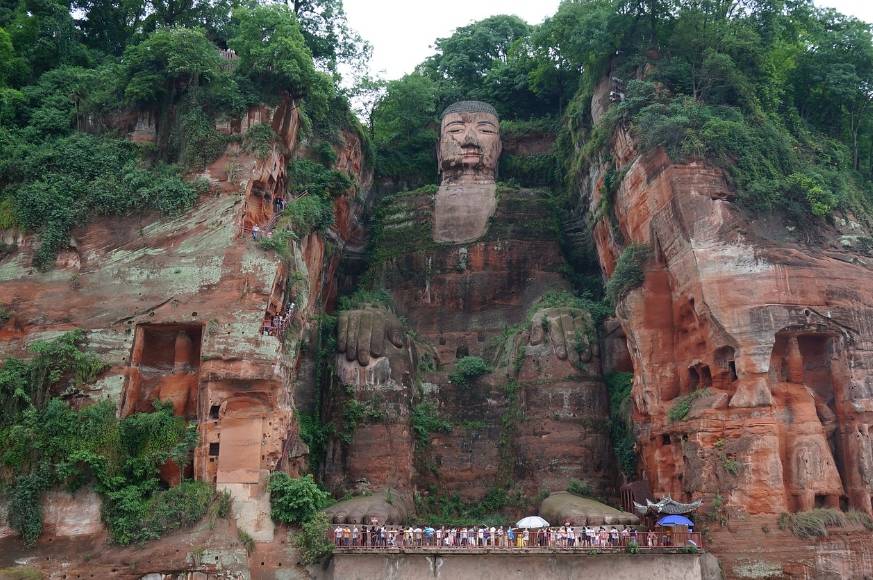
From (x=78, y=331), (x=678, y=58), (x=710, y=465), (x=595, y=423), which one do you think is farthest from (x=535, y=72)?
(x=78, y=331)

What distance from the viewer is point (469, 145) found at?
126 feet

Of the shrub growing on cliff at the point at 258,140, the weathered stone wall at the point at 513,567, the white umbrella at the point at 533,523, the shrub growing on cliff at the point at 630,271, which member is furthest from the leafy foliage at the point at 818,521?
the shrub growing on cliff at the point at 258,140

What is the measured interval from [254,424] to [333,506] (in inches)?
142

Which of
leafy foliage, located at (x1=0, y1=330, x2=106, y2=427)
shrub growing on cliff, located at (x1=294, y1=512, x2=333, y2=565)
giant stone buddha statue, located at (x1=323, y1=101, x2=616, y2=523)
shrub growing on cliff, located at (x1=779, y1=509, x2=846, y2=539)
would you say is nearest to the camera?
shrub growing on cliff, located at (x1=294, y1=512, x2=333, y2=565)

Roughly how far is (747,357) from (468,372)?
976cm

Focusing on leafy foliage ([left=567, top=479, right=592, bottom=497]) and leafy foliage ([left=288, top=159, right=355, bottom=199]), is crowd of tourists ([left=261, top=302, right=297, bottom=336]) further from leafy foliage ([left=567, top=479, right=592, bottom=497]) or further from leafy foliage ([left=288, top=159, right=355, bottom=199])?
leafy foliage ([left=567, top=479, right=592, bottom=497])

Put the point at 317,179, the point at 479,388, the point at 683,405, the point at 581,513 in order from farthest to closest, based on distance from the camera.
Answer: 1. the point at 317,179
2. the point at 479,388
3. the point at 683,405
4. the point at 581,513

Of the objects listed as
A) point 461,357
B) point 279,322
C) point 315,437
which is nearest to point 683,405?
point 461,357

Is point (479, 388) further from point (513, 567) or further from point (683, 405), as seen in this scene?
point (513, 567)

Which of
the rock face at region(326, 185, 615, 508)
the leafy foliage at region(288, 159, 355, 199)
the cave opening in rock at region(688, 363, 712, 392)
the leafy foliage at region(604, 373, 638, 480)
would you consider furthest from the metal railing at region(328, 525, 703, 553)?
the leafy foliage at region(288, 159, 355, 199)

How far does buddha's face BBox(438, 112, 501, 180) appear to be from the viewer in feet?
125

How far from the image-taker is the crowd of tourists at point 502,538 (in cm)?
2322

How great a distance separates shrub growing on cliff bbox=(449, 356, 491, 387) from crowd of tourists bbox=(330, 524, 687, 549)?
8.00 meters

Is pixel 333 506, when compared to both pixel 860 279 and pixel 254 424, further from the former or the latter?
pixel 860 279
